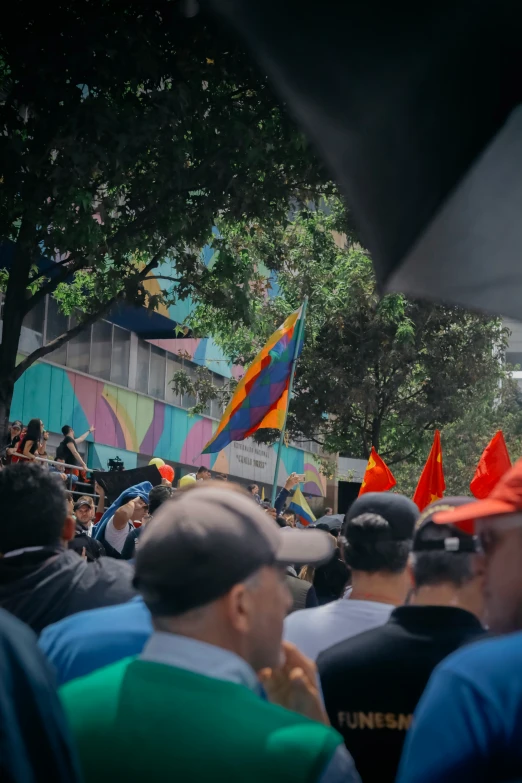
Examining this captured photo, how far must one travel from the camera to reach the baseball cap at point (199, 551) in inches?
78.0

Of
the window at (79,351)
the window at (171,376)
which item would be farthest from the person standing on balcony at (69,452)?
the window at (171,376)

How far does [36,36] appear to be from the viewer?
35.2 ft

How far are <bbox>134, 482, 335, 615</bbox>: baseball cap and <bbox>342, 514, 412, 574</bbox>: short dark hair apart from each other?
5.29 feet

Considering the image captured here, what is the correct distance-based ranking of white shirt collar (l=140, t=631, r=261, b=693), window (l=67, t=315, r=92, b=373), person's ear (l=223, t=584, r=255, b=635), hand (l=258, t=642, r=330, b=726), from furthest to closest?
window (l=67, t=315, r=92, b=373), hand (l=258, t=642, r=330, b=726), person's ear (l=223, t=584, r=255, b=635), white shirt collar (l=140, t=631, r=261, b=693)

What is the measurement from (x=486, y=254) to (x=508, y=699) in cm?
121

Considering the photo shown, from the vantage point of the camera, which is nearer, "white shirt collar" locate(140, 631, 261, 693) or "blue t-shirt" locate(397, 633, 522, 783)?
"blue t-shirt" locate(397, 633, 522, 783)

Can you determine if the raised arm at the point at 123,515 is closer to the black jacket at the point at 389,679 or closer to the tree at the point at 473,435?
the black jacket at the point at 389,679

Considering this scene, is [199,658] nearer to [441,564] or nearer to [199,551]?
[199,551]

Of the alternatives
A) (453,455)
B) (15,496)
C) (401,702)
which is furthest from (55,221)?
(453,455)

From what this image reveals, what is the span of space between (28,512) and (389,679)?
138 cm

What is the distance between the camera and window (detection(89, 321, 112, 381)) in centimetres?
2769

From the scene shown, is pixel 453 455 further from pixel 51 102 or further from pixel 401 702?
pixel 401 702

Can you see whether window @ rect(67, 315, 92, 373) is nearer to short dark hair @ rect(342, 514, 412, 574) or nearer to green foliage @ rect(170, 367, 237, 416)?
green foliage @ rect(170, 367, 237, 416)

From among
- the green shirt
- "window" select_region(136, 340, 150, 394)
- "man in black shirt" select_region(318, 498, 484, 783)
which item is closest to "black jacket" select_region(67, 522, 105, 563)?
"man in black shirt" select_region(318, 498, 484, 783)
